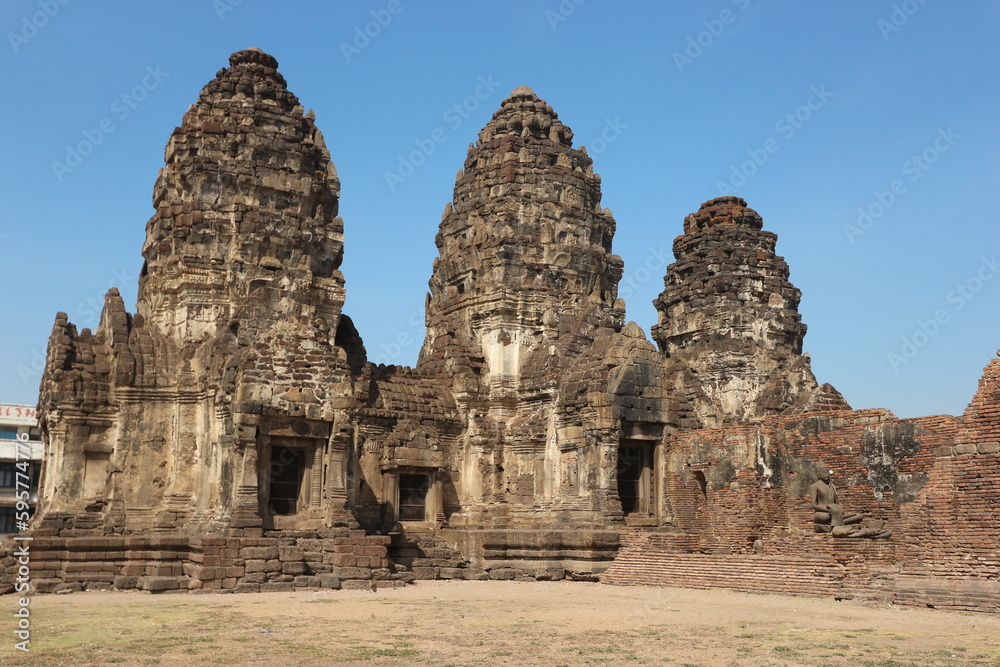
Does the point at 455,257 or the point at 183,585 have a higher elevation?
the point at 455,257

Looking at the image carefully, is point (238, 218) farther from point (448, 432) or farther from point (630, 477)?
point (630, 477)

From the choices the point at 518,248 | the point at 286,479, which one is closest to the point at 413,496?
the point at 286,479

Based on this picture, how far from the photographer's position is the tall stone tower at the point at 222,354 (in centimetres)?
2155

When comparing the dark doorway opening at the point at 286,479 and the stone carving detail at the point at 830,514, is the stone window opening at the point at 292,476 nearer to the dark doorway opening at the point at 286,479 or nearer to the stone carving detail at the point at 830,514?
the dark doorway opening at the point at 286,479

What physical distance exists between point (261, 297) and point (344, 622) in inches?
419

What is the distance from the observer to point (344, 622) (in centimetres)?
1470

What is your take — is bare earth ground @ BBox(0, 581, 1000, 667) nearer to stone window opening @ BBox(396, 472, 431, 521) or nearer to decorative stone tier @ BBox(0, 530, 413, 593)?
decorative stone tier @ BBox(0, 530, 413, 593)

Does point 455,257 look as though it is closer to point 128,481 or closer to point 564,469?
point 564,469

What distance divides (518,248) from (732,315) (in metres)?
9.35

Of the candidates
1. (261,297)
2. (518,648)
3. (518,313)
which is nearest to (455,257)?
(518,313)

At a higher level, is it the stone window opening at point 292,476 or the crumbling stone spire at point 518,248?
the crumbling stone spire at point 518,248

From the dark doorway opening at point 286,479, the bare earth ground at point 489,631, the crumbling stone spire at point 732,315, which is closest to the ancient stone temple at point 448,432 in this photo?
the dark doorway opening at point 286,479

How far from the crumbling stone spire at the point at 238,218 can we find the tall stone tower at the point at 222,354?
3cm

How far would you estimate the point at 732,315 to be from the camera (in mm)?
34188
